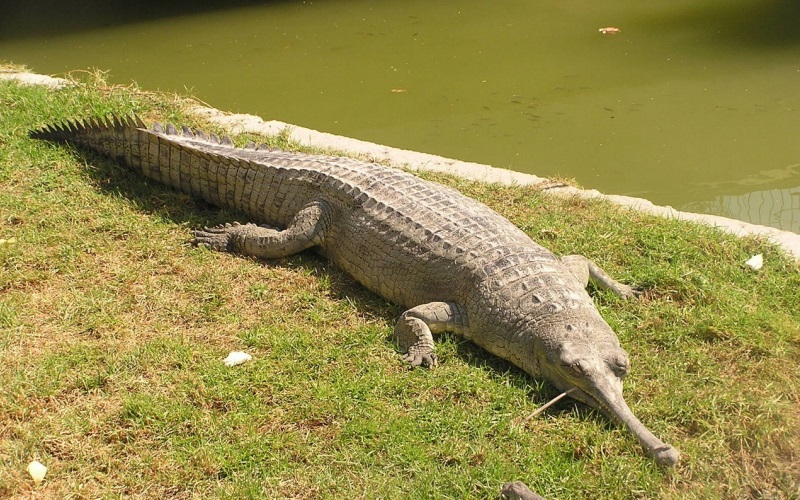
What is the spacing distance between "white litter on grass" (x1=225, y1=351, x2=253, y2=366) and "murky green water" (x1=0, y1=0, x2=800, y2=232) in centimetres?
395

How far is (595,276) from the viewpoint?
4.81 m

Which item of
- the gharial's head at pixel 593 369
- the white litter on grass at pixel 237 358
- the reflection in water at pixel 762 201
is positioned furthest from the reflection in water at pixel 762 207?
the white litter on grass at pixel 237 358

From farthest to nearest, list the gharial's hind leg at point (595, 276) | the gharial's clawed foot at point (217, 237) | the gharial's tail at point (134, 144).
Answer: the gharial's tail at point (134, 144) → the gharial's clawed foot at point (217, 237) → the gharial's hind leg at point (595, 276)

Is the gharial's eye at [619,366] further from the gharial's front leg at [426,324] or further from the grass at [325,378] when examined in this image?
the gharial's front leg at [426,324]

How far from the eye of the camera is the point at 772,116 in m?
8.22

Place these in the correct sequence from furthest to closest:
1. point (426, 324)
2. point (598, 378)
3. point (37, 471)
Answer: point (426, 324) → point (598, 378) → point (37, 471)

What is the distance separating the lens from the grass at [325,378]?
341 centimetres

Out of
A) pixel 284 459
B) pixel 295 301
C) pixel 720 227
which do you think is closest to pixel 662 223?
pixel 720 227

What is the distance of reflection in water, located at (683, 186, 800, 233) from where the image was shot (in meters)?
6.39

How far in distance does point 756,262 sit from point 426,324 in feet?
7.58

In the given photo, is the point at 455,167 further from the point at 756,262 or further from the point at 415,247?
the point at 756,262

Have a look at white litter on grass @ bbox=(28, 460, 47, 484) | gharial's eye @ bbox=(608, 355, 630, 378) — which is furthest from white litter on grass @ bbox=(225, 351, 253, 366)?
gharial's eye @ bbox=(608, 355, 630, 378)

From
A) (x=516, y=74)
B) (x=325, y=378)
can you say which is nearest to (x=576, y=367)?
(x=325, y=378)

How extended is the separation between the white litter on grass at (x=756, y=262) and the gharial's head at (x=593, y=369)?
1529 mm
